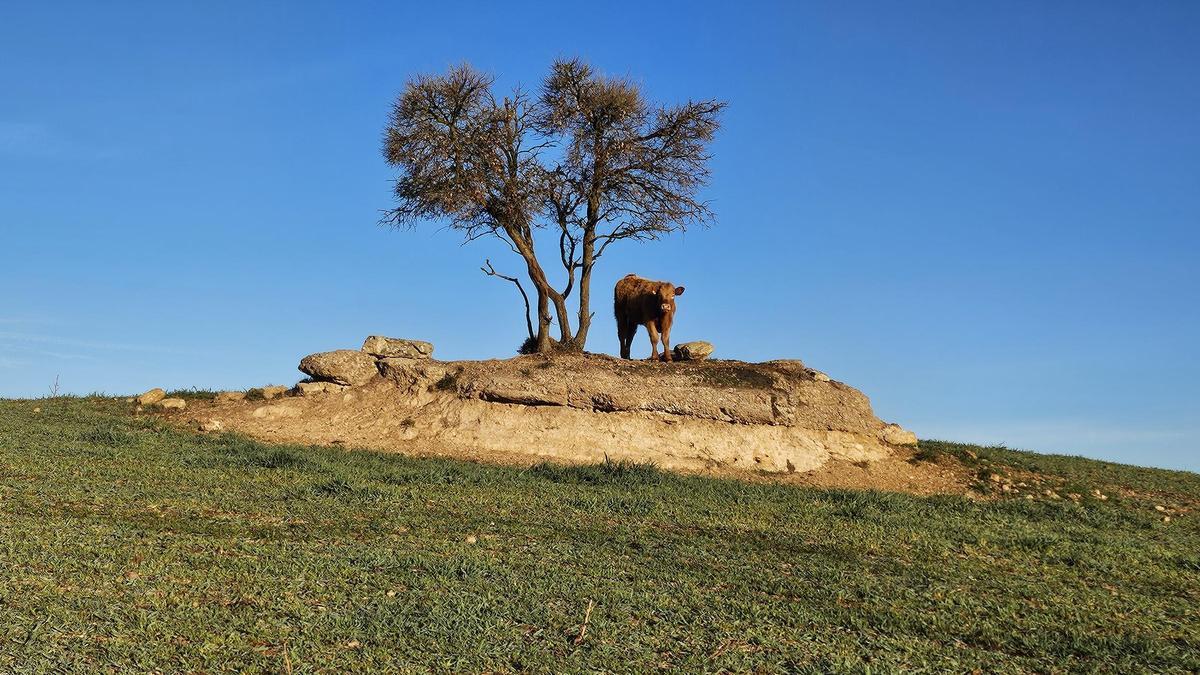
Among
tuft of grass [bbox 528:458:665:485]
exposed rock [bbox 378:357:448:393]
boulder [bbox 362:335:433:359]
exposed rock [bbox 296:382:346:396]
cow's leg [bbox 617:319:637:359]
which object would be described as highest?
cow's leg [bbox 617:319:637:359]

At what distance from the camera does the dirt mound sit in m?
20.8

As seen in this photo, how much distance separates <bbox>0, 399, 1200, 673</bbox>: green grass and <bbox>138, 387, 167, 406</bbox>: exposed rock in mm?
7902

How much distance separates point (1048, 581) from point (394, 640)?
757cm

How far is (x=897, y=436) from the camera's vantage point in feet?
72.3

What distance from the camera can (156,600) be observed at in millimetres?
7555

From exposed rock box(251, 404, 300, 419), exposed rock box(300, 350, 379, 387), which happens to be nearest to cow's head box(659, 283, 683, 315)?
exposed rock box(300, 350, 379, 387)

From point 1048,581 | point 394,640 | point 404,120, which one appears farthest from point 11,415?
point 1048,581

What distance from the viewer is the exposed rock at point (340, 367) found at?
23359 millimetres

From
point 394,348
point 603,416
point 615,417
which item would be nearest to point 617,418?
point 615,417

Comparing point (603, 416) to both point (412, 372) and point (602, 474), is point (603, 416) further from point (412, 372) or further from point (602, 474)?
point (412, 372)

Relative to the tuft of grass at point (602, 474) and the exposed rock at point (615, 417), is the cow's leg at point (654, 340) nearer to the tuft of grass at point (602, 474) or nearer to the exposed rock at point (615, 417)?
the exposed rock at point (615, 417)

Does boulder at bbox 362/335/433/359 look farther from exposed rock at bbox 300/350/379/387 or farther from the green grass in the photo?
the green grass

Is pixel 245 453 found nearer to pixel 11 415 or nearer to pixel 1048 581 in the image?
pixel 11 415

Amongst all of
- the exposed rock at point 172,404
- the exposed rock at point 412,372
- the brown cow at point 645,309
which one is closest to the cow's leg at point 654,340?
the brown cow at point 645,309
